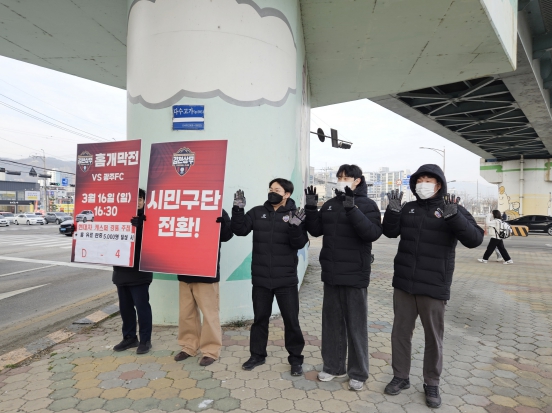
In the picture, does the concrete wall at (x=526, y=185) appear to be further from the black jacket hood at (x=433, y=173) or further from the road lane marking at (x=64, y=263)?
the black jacket hood at (x=433, y=173)

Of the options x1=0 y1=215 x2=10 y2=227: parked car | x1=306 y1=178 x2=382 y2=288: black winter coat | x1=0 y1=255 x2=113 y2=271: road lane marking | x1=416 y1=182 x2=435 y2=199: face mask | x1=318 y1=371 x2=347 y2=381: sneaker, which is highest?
x1=416 y1=182 x2=435 y2=199: face mask

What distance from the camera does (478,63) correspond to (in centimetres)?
757

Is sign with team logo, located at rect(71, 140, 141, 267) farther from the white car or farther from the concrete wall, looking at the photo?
the white car

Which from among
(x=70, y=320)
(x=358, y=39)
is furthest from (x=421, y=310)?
(x=358, y=39)

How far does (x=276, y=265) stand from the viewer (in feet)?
10.8

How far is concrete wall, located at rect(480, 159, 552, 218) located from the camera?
1200 inches

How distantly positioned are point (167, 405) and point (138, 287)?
1.35m

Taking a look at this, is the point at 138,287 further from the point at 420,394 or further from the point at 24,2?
the point at 24,2

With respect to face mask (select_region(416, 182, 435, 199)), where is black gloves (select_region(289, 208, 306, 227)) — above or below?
below

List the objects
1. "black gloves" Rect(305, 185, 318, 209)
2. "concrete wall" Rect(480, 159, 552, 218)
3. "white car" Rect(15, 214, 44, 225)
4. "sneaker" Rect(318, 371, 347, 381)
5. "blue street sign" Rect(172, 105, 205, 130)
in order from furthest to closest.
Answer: "white car" Rect(15, 214, 44, 225), "concrete wall" Rect(480, 159, 552, 218), "blue street sign" Rect(172, 105, 205, 130), "black gloves" Rect(305, 185, 318, 209), "sneaker" Rect(318, 371, 347, 381)

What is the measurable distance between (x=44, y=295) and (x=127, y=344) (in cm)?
415

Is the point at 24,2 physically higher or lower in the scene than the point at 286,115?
higher

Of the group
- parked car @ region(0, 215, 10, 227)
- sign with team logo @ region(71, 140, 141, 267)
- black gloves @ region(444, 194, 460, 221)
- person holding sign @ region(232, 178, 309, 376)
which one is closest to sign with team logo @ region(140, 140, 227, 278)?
sign with team logo @ region(71, 140, 141, 267)

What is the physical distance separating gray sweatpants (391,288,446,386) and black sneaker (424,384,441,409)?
0.04 m
